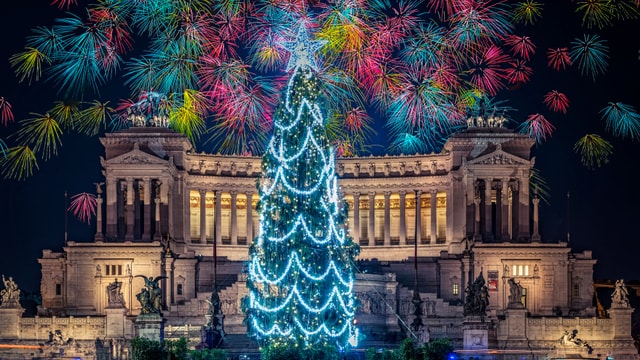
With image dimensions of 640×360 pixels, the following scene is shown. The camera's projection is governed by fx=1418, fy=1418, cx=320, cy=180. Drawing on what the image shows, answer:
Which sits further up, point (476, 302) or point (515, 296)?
point (476, 302)

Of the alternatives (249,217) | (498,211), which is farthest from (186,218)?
(498,211)

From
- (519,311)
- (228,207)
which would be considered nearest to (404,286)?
(519,311)

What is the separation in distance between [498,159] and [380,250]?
1669 centimetres

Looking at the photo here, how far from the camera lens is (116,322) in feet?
388

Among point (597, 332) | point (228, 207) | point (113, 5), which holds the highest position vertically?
point (113, 5)

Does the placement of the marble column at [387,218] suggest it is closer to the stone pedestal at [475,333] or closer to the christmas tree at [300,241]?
Result: the stone pedestal at [475,333]

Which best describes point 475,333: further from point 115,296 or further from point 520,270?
point 115,296

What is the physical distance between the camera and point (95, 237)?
13850 cm

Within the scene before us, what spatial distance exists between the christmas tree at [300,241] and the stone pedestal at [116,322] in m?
35.0

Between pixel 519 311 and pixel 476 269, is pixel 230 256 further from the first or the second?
pixel 519 311

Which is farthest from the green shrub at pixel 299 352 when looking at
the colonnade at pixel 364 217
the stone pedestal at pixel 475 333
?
the colonnade at pixel 364 217

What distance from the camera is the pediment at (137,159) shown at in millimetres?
141625

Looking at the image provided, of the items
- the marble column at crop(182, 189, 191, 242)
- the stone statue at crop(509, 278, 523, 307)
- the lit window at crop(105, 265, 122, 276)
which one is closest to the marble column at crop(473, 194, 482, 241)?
the stone statue at crop(509, 278, 523, 307)

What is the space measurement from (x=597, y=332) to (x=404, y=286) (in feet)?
68.9
